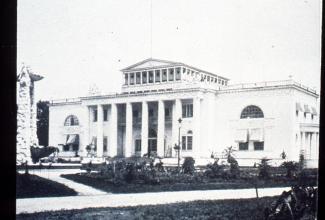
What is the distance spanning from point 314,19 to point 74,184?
17.9ft

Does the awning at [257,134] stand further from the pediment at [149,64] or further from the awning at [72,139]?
the awning at [72,139]

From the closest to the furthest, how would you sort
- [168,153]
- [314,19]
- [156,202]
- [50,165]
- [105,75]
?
[314,19] < [156,202] < [105,75] < [50,165] < [168,153]

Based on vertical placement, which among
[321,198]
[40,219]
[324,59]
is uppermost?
[324,59]

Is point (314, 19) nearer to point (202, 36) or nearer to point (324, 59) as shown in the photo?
point (324, 59)

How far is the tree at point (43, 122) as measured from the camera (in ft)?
26.3

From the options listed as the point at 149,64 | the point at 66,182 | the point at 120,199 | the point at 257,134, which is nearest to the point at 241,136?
the point at 257,134

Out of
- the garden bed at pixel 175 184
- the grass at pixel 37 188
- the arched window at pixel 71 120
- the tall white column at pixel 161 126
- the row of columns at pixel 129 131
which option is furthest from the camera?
the tall white column at pixel 161 126

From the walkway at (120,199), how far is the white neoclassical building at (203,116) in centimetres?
106

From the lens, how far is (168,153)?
10547 millimetres

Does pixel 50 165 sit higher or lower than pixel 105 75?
lower

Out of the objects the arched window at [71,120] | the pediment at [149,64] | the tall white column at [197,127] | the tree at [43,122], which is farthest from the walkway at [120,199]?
the tall white column at [197,127]

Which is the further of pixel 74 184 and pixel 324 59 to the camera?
pixel 74 184

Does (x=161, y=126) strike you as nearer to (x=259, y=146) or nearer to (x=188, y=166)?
(x=188, y=166)

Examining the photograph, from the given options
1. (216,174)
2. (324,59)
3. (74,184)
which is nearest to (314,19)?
(324,59)
